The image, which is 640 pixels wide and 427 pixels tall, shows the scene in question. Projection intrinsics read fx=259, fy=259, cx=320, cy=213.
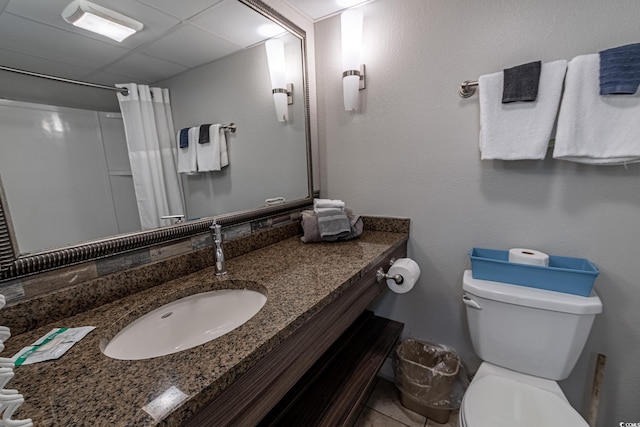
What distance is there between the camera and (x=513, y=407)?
0.90m

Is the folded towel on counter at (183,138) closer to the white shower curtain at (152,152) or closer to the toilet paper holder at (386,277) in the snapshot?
the white shower curtain at (152,152)

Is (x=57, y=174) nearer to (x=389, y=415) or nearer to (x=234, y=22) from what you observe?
(x=234, y=22)

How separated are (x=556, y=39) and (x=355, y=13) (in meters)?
0.85

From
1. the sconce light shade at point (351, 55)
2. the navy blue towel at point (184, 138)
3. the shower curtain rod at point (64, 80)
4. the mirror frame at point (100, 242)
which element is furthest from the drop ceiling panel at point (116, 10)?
the sconce light shade at point (351, 55)

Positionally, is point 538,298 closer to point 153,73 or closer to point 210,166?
point 210,166

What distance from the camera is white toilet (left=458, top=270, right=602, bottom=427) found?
88 centimetres

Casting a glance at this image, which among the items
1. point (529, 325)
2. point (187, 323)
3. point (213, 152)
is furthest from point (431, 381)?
point (213, 152)

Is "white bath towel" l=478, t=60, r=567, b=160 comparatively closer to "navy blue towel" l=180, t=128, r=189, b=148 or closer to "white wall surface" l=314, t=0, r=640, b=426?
"white wall surface" l=314, t=0, r=640, b=426

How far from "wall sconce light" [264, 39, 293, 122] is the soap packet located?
3.87 feet

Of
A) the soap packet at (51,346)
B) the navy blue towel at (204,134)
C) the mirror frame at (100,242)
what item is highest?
the navy blue towel at (204,134)

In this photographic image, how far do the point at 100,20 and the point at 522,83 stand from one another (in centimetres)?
143

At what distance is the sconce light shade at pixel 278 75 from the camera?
4.36 feet

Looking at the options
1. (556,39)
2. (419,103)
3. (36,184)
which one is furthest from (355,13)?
(36,184)

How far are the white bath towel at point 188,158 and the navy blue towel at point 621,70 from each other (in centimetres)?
147
